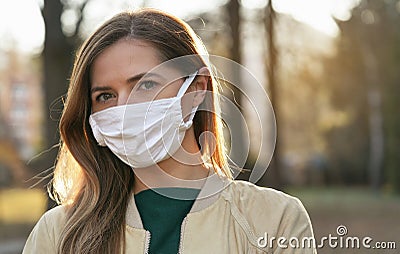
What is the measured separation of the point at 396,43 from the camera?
19125 millimetres

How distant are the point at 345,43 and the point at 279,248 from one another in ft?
66.7

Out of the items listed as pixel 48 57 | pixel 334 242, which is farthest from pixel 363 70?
pixel 334 242

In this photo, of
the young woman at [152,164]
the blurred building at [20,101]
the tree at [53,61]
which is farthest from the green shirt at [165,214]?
the blurred building at [20,101]

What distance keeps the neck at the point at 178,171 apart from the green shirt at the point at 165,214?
0.02 m

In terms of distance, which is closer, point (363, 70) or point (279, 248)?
point (279, 248)

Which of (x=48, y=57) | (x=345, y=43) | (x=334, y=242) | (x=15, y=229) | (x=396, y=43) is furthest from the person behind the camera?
(x=345, y=43)

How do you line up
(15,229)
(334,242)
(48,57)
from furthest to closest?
(15,229) < (48,57) < (334,242)

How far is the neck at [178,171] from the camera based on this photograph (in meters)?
2.79

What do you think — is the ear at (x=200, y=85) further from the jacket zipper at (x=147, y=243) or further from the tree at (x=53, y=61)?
the tree at (x=53, y=61)

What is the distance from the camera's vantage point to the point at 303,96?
91.3 ft

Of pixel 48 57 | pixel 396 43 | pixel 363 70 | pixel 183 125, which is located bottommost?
pixel 363 70

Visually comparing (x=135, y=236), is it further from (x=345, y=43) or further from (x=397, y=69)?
(x=345, y=43)

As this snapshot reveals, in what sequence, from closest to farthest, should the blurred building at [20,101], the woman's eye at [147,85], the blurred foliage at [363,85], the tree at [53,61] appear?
1. the woman's eye at [147,85]
2. the tree at [53,61]
3. the blurred foliage at [363,85]
4. the blurred building at [20,101]

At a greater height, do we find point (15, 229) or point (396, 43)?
point (396, 43)
